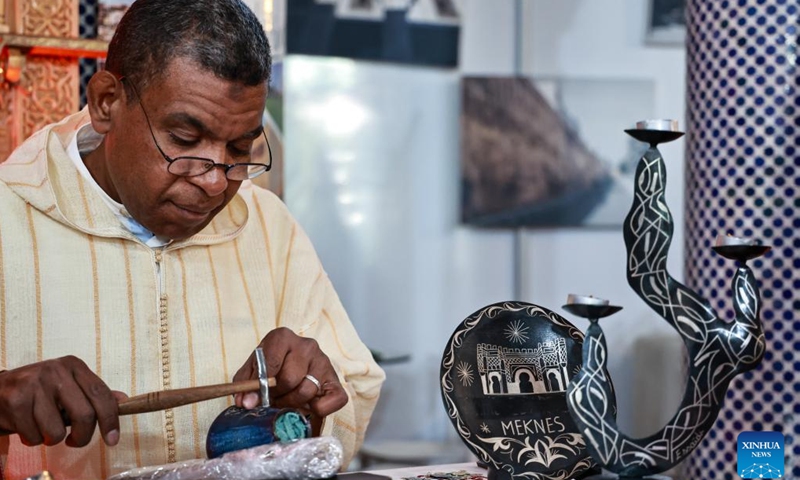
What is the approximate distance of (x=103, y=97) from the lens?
231 centimetres

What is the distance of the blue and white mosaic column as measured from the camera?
291cm

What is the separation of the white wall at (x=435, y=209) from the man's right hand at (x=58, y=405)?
161 inches

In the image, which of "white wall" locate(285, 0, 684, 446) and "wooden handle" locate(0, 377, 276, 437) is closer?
"wooden handle" locate(0, 377, 276, 437)

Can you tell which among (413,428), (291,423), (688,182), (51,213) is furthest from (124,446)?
(413,428)

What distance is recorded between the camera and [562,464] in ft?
6.43

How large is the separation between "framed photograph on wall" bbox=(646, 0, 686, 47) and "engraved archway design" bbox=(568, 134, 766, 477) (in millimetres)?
4619

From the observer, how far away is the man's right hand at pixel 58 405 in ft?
6.03

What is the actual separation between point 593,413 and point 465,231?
14.5ft

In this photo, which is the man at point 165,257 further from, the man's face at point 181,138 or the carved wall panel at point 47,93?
the carved wall panel at point 47,93

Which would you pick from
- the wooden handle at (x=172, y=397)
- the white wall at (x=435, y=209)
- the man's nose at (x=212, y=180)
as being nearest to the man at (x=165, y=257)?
the man's nose at (x=212, y=180)

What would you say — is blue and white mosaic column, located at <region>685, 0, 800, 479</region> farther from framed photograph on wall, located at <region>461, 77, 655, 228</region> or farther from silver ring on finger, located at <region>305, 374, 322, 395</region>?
framed photograph on wall, located at <region>461, 77, 655, 228</region>

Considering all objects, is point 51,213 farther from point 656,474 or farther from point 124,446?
point 656,474

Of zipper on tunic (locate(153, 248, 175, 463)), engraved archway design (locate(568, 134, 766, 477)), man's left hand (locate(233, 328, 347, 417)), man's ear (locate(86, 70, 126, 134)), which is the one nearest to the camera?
engraved archway design (locate(568, 134, 766, 477))

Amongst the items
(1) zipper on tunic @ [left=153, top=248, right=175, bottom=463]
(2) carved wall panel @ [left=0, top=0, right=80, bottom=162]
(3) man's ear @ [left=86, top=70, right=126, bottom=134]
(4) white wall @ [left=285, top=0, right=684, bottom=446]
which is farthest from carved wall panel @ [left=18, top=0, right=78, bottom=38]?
(4) white wall @ [left=285, top=0, right=684, bottom=446]
